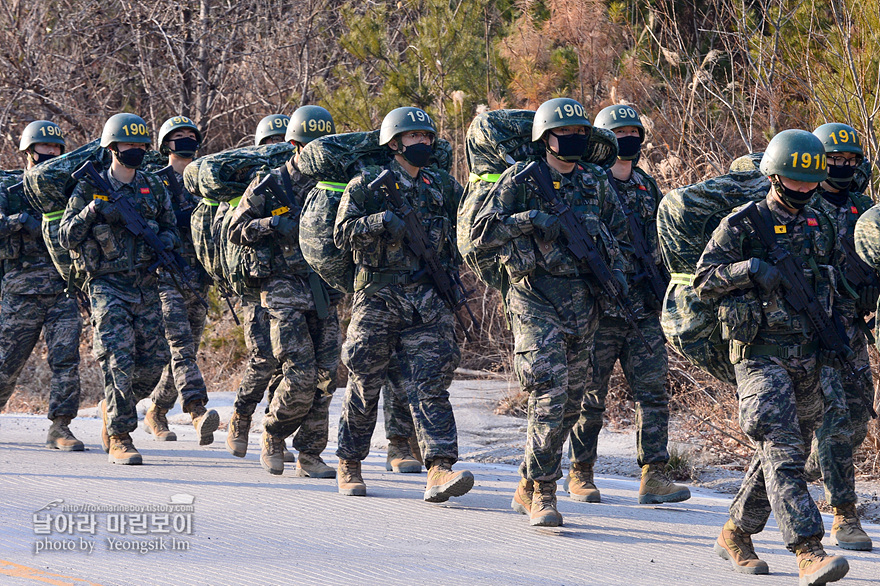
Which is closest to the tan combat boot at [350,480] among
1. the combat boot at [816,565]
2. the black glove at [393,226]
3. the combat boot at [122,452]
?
the black glove at [393,226]

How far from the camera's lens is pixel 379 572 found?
17.6 feet

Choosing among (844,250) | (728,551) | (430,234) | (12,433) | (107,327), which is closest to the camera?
(728,551)

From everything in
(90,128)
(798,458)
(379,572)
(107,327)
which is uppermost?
(90,128)

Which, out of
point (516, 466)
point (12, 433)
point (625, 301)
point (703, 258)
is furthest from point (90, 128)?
point (703, 258)

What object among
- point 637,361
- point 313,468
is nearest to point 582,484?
point 637,361

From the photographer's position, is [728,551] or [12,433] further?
[12,433]

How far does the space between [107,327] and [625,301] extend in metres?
3.83

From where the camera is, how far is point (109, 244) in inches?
330

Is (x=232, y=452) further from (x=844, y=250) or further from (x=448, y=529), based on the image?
(x=844, y=250)

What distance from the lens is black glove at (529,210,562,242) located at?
20.3 ft

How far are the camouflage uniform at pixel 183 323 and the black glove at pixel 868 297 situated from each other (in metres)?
5.05

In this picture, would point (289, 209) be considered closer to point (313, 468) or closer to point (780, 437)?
point (313, 468)

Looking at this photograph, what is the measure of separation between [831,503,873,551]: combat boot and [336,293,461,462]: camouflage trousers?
6.86ft

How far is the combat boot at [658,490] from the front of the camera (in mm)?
7109
